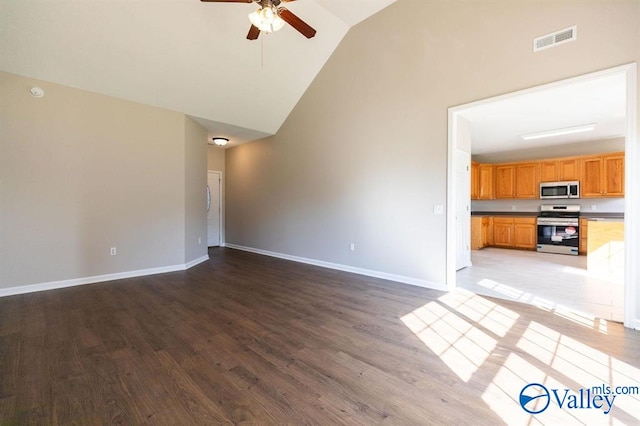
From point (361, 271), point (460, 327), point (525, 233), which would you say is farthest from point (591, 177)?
point (460, 327)

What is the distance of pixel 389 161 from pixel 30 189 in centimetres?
495

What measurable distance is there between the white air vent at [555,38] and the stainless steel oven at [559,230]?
5.20 m

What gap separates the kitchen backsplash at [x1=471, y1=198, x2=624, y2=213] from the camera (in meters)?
6.19

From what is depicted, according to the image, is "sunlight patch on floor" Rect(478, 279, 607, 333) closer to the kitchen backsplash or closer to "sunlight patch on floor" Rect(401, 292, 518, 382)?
"sunlight patch on floor" Rect(401, 292, 518, 382)

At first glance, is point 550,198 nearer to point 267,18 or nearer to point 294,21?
point 294,21

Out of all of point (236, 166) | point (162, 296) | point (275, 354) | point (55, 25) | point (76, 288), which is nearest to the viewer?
point (275, 354)

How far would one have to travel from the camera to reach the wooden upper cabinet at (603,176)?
5824 mm

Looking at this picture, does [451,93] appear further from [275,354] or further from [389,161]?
[275,354]

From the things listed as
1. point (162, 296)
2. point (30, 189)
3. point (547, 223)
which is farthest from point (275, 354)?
point (547, 223)

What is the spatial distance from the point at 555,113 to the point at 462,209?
6.66ft

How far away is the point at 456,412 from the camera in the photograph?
4.90 feet

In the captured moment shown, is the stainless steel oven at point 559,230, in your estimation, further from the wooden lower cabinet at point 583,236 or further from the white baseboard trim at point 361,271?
the white baseboard trim at point 361,271

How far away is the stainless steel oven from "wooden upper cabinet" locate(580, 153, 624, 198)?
1.73 ft

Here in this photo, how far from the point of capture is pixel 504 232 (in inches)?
290
